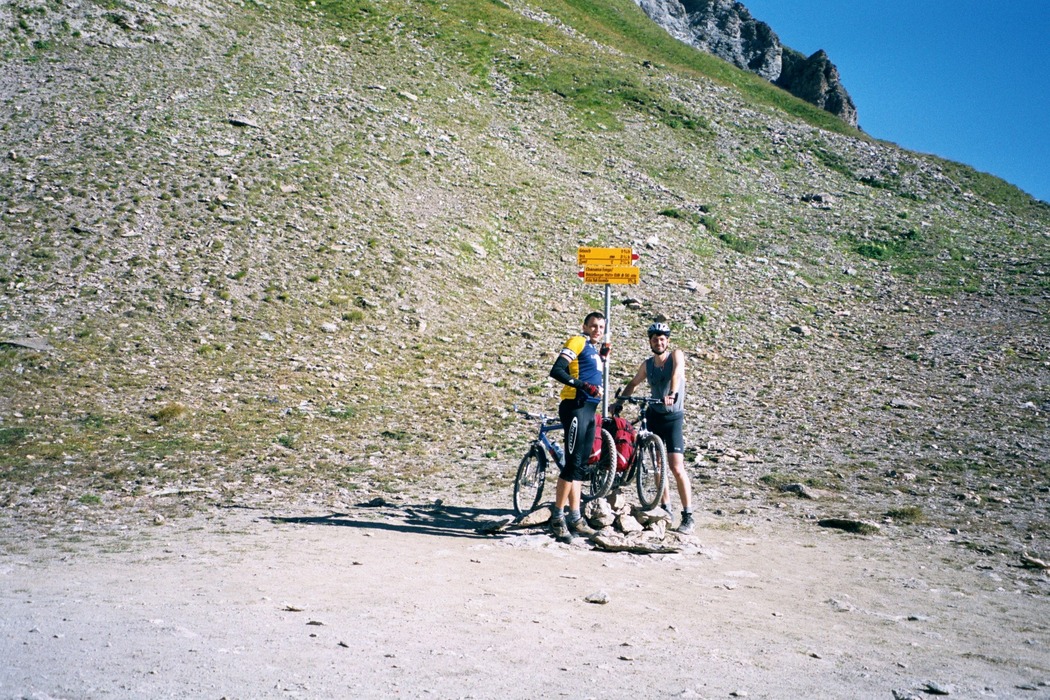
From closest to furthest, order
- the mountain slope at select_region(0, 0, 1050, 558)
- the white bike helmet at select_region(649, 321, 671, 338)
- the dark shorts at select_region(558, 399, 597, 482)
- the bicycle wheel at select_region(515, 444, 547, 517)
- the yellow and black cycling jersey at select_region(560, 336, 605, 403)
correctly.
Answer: the yellow and black cycling jersey at select_region(560, 336, 605, 403) → the dark shorts at select_region(558, 399, 597, 482) → the white bike helmet at select_region(649, 321, 671, 338) → the bicycle wheel at select_region(515, 444, 547, 517) → the mountain slope at select_region(0, 0, 1050, 558)

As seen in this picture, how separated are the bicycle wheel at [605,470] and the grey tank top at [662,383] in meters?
0.67

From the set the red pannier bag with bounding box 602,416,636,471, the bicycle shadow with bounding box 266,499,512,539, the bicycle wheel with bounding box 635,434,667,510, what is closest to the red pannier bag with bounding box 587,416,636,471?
the red pannier bag with bounding box 602,416,636,471

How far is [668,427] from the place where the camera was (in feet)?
27.8

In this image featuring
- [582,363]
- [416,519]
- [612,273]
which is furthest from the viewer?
[612,273]

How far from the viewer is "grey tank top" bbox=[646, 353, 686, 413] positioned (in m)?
8.34

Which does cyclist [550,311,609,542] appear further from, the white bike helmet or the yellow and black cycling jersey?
the white bike helmet

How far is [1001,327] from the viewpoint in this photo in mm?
20406

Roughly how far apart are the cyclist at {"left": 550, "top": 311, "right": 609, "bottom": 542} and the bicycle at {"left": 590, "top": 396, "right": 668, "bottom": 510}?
1.55 ft

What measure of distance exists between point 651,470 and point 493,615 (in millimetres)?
3504

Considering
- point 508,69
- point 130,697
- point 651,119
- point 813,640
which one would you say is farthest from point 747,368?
point 508,69

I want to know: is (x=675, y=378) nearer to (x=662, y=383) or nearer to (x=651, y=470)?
(x=662, y=383)

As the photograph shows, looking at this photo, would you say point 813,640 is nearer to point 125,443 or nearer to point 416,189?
point 125,443

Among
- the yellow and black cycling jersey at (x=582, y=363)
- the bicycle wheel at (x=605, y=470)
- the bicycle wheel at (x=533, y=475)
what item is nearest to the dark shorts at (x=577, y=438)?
the yellow and black cycling jersey at (x=582, y=363)

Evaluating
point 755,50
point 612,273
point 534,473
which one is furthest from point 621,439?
point 755,50
